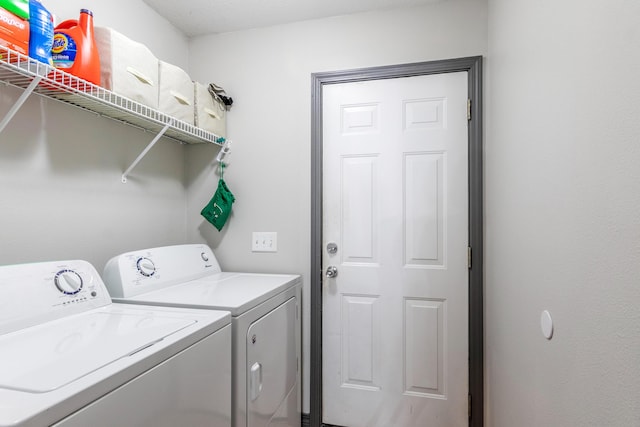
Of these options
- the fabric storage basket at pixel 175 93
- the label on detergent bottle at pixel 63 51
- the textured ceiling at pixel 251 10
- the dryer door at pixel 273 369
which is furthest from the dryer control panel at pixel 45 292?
the textured ceiling at pixel 251 10

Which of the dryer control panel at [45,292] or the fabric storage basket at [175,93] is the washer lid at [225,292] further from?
the fabric storage basket at [175,93]

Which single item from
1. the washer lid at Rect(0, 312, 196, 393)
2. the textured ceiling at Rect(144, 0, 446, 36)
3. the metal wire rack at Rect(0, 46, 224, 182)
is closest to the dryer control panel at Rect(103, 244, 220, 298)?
the washer lid at Rect(0, 312, 196, 393)

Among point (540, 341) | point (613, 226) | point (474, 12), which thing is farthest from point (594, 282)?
point (474, 12)

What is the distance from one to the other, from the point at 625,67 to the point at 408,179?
1.32 meters

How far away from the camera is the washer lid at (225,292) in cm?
138

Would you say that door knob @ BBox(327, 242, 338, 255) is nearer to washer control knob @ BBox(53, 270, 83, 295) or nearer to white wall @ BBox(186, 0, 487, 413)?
white wall @ BBox(186, 0, 487, 413)

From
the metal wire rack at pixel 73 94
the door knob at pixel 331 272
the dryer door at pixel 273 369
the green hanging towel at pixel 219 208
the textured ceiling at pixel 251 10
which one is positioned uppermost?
the textured ceiling at pixel 251 10

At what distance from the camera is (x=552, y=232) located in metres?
1.01

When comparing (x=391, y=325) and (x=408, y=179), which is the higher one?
(x=408, y=179)

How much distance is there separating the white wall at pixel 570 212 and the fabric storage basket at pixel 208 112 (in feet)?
5.22

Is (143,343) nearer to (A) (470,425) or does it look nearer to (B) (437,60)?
(A) (470,425)

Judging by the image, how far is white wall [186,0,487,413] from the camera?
6.61 ft

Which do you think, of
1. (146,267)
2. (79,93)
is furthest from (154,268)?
(79,93)

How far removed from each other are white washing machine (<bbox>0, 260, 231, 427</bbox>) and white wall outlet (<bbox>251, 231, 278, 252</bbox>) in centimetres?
89
